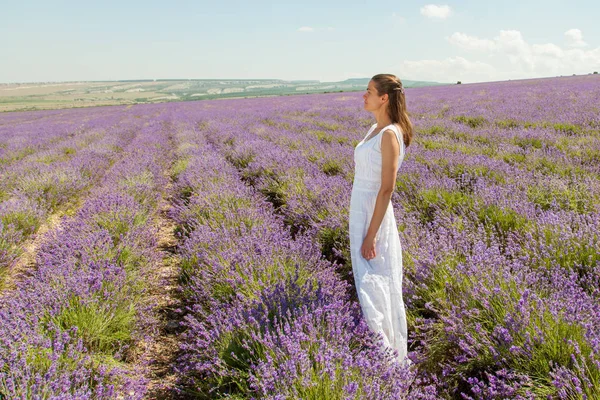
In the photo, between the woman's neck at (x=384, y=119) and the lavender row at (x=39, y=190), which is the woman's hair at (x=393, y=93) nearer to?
the woman's neck at (x=384, y=119)

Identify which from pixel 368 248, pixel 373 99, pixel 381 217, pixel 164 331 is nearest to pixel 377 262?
pixel 368 248

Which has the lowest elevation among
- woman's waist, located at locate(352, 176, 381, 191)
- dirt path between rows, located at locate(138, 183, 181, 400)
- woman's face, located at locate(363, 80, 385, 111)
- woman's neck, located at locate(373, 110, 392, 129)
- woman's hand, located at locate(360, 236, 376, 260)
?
dirt path between rows, located at locate(138, 183, 181, 400)

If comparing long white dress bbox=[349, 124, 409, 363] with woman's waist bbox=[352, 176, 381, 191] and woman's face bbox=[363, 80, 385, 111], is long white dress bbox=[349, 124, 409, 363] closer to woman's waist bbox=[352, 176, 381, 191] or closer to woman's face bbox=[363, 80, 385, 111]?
woman's waist bbox=[352, 176, 381, 191]

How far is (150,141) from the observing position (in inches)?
419

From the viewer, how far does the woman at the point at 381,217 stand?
1842 mm

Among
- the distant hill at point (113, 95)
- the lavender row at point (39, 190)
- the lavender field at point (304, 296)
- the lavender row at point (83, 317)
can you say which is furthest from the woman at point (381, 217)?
the distant hill at point (113, 95)

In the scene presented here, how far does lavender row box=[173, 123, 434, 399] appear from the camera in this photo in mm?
1467

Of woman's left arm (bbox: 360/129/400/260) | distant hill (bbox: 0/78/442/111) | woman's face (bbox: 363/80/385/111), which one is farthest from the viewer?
distant hill (bbox: 0/78/442/111)

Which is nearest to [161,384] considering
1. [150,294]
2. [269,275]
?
[269,275]

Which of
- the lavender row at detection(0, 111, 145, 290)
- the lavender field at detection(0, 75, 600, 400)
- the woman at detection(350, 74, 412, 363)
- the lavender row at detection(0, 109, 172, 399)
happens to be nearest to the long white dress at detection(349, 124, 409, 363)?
the woman at detection(350, 74, 412, 363)

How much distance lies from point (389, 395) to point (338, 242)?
69.3 inches

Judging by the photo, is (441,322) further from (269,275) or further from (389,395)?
(269,275)

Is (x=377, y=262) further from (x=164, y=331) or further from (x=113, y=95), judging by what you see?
(x=113, y=95)

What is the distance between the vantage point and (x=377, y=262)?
78.4 inches
